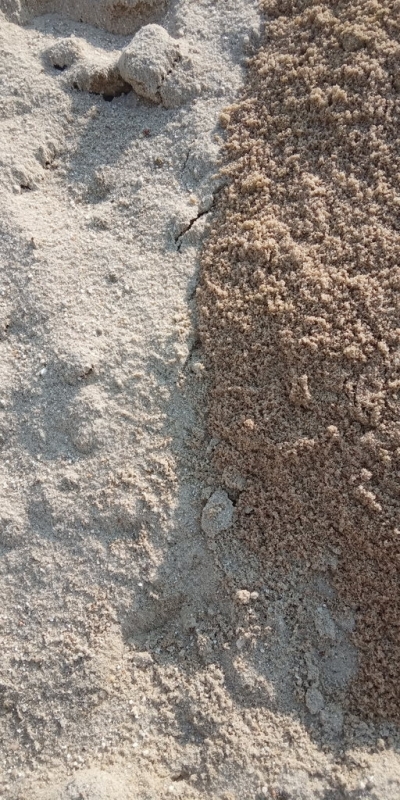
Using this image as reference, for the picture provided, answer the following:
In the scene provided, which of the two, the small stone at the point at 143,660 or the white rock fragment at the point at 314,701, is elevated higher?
the white rock fragment at the point at 314,701

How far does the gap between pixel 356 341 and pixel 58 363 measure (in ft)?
2.78

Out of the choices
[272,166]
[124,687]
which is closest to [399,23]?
[272,166]

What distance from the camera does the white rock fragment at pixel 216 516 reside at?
1.72m

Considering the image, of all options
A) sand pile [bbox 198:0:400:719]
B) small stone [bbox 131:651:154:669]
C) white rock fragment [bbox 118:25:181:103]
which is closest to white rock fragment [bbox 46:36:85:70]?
white rock fragment [bbox 118:25:181:103]

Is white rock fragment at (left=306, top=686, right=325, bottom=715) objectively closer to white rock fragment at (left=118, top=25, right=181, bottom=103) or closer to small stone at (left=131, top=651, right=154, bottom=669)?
small stone at (left=131, top=651, right=154, bottom=669)

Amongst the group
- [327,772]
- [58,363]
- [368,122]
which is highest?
[368,122]

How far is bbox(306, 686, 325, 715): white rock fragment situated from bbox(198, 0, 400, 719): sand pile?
9cm

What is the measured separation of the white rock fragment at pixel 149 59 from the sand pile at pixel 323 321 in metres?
0.37

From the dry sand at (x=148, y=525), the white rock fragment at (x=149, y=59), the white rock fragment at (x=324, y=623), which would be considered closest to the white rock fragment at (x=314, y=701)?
the dry sand at (x=148, y=525)

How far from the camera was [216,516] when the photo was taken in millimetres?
1719

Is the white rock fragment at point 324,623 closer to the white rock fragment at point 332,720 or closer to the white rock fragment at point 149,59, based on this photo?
the white rock fragment at point 332,720

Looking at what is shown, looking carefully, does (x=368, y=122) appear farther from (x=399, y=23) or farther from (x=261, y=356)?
(x=261, y=356)

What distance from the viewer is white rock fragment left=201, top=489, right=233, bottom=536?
1.72 meters

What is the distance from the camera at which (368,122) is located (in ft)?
6.16
